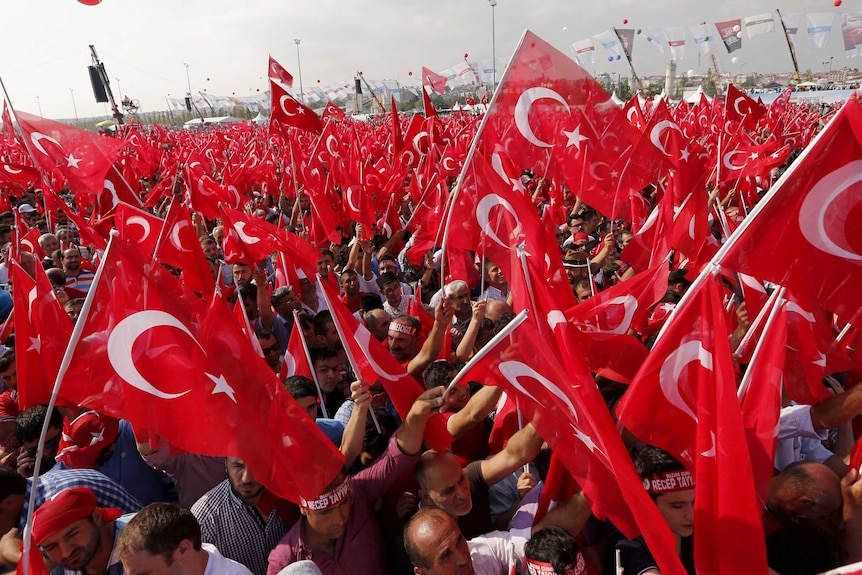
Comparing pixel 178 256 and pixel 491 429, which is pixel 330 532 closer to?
pixel 491 429

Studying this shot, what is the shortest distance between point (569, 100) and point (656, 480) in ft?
11.0

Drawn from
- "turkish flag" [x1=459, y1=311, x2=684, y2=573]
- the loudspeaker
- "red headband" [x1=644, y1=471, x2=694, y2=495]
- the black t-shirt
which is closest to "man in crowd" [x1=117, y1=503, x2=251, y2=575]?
"turkish flag" [x1=459, y1=311, x2=684, y2=573]

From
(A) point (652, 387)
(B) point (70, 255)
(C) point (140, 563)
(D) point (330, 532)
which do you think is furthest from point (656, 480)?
(B) point (70, 255)

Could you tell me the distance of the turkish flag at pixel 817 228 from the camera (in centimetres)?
231

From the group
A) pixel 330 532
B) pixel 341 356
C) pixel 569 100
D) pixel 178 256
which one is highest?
pixel 569 100

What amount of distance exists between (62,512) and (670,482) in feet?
8.24

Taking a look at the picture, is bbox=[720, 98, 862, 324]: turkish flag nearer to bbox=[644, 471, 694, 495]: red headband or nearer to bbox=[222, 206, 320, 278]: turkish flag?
bbox=[644, 471, 694, 495]: red headband

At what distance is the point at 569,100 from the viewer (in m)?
4.88

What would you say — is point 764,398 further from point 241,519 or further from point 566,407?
point 241,519

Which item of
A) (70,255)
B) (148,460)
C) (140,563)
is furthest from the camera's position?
(70,255)

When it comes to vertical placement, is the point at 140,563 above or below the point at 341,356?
above

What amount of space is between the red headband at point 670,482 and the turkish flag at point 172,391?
137 centimetres

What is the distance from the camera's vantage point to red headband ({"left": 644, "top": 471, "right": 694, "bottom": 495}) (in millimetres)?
2498

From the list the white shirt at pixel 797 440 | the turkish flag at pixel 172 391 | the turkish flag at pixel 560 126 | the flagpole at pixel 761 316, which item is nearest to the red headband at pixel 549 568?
the turkish flag at pixel 172 391
